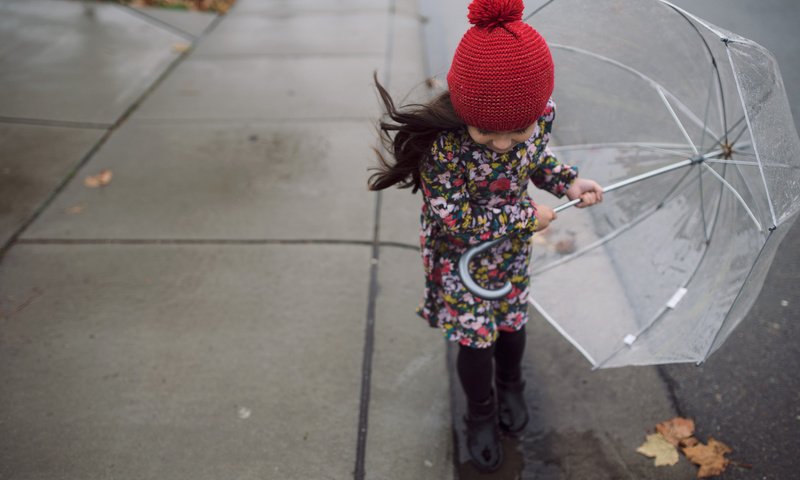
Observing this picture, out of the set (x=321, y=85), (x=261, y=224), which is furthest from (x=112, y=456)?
(x=321, y=85)

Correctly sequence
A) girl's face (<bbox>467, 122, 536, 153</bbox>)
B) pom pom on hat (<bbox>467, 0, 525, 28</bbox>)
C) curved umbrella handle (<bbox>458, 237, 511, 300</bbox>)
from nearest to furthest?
pom pom on hat (<bbox>467, 0, 525, 28</bbox>), girl's face (<bbox>467, 122, 536, 153</bbox>), curved umbrella handle (<bbox>458, 237, 511, 300</bbox>)

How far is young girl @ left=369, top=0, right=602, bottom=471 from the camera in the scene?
152 cm

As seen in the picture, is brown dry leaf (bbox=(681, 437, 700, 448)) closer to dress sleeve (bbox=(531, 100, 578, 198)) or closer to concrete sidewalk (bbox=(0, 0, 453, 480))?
concrete sidewalk (bbox=(0, 0, 453, 480))

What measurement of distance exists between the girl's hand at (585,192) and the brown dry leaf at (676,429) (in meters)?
0.98

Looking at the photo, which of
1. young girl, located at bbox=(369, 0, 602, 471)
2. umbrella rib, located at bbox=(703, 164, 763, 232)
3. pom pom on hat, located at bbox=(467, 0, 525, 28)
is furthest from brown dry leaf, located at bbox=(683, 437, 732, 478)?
pom pom on hat, located at bbox=(467, 0, 525, 28)

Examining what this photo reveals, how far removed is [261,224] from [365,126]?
1.35 metres

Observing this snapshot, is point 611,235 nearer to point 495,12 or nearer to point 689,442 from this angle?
point 689,442

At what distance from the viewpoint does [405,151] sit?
1.85 metres

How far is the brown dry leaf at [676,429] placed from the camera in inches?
92.5

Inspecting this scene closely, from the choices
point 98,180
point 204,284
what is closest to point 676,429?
point 204,284

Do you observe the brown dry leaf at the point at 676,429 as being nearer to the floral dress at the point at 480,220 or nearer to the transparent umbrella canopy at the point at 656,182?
the transparent umbrella canopy at the point at 656,182

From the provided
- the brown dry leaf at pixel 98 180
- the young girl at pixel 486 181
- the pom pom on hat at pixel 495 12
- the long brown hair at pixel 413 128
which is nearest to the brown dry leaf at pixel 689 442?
the young girl at pixel 486 181

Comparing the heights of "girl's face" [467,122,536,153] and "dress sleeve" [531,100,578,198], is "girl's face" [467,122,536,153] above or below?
above

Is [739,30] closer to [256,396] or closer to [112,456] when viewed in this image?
[256,396]
